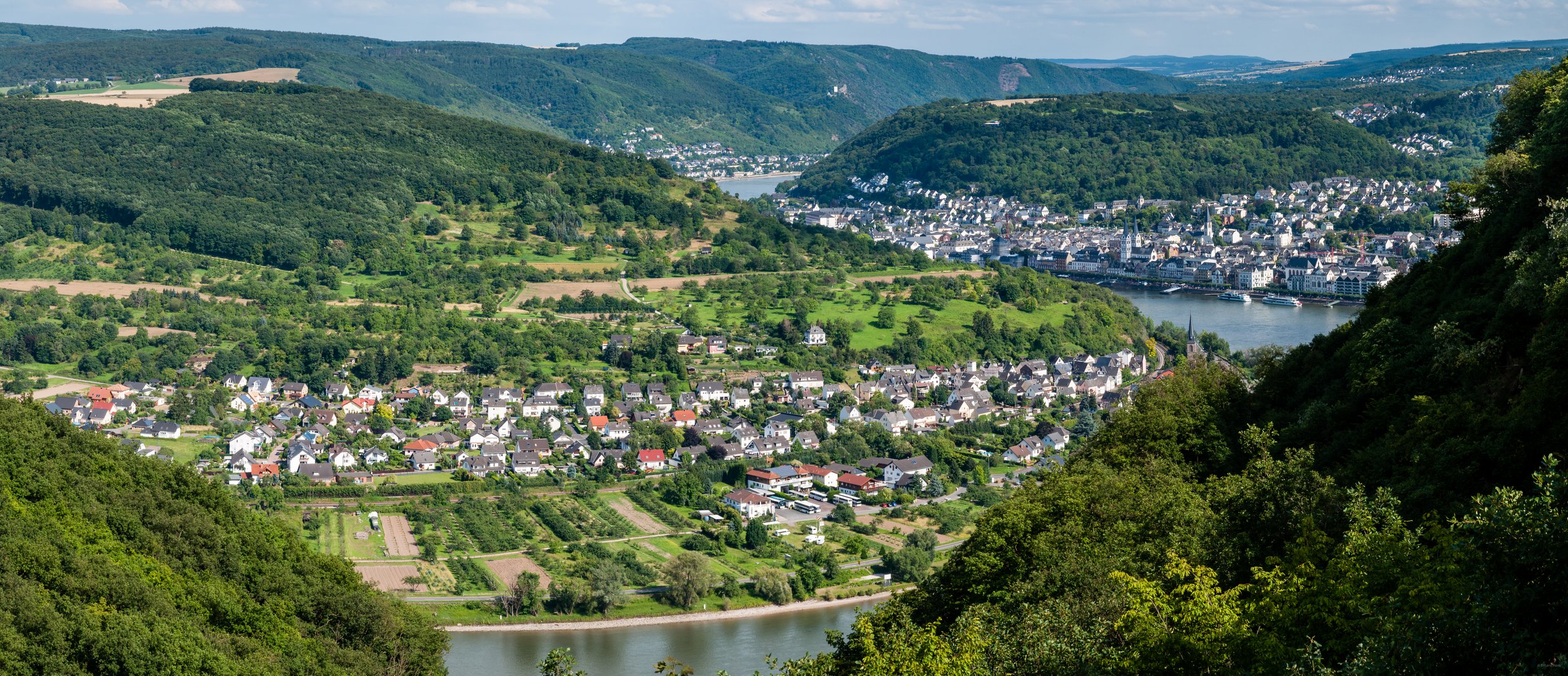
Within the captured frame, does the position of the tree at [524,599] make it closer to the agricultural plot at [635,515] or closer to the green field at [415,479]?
the agricultural plot at [635,515]

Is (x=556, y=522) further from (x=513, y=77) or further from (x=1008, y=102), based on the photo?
(x=513, y=77)

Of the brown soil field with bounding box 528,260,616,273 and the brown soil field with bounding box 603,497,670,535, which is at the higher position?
the brown soil field with bounding box 528,260,616,273

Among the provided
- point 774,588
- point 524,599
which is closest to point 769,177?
point 774,588

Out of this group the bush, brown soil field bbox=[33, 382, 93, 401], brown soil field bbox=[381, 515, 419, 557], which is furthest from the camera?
brown soil field bbox=[33, 382, 93, 401]

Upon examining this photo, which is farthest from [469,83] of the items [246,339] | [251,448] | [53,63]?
[251,448]

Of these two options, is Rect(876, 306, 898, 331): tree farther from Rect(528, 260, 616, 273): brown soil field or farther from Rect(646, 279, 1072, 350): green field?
Rect(528, 260, 616, 273): brown soil field

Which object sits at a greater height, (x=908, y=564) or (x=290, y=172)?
(x=290, y=172)

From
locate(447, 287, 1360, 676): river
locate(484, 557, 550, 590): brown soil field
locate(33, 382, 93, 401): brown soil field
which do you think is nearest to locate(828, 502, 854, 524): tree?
locate(447, 287, 1360, 676): river

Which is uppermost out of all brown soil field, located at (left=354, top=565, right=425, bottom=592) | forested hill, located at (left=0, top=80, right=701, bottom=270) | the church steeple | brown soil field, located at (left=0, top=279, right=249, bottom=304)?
forested hill, located at (left=0, top=80, right=701, bottom=270)

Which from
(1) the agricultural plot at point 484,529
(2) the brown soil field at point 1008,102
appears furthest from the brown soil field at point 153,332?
(2) the brown soil field at point 1008,102
